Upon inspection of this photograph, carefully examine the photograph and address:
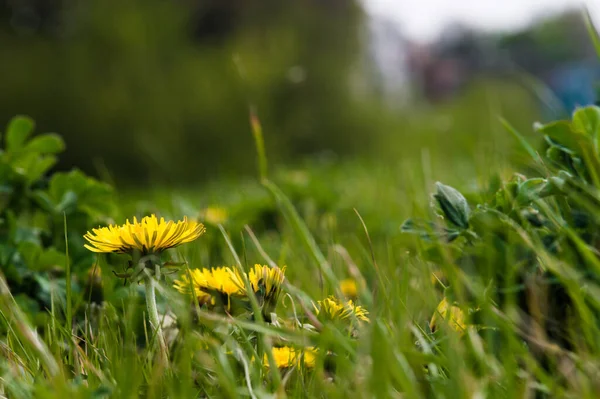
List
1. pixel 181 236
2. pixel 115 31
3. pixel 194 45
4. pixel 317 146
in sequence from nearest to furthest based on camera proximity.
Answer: pixel 181 236 → pixel 115 31 → pixel 194 45 → pixel 317 146

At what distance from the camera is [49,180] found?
1084mm

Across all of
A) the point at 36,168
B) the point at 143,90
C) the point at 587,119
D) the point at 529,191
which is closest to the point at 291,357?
the point at 529,191

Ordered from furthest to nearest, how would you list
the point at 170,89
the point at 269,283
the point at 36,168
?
the point at 170,89 → the point at 36,168 → the point at 269,283

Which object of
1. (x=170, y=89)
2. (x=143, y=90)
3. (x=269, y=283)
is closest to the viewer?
(x=269, y=283)

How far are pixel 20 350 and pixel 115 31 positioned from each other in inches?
197

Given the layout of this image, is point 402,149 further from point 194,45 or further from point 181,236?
point 181,236

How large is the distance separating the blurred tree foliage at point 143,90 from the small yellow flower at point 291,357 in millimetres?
4270

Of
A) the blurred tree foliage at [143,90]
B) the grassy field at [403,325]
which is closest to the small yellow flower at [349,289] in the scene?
the grassy field at [403,325]

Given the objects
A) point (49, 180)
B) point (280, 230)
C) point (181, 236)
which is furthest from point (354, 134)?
point (181, 236)

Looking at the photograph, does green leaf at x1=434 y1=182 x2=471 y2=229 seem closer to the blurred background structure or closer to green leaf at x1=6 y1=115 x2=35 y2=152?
green leaf at x1=6 y1=115 x2=35 y2=152

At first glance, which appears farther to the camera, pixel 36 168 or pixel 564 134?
pixel 36 168

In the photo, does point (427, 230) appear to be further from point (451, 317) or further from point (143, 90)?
point (143, 90)

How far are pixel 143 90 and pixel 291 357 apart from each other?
192 inches

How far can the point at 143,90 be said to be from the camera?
526cm
